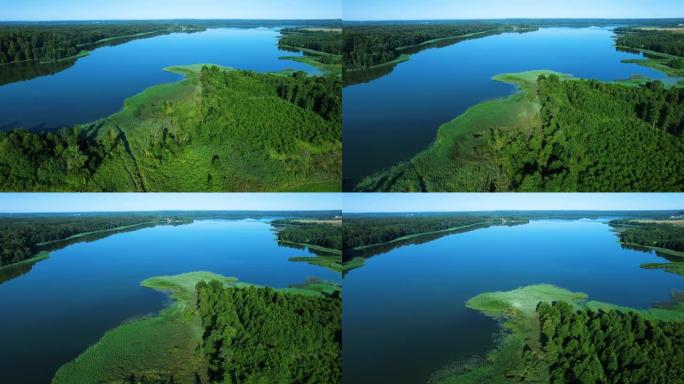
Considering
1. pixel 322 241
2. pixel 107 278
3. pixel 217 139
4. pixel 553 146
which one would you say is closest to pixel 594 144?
pixel 553 146

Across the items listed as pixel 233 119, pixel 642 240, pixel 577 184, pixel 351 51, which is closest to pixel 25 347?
pixel 233 119

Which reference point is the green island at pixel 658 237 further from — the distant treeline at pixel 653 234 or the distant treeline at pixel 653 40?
the distant treeline at pixel 653 40

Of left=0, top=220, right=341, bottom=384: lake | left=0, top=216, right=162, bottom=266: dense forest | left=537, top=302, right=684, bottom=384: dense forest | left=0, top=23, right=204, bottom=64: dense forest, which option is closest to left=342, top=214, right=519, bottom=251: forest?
left=0, top=220, right=341, bottom=384: lake

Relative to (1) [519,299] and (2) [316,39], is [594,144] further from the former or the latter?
(2) [316,39]

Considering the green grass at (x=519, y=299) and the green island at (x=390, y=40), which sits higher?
the green island at (x=390, y=40)

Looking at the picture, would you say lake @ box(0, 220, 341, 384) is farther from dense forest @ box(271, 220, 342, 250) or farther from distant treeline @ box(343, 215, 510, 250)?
distant treeline @ box(343, 215, 510, 250)

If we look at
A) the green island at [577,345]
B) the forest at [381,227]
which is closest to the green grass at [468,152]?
the forest at [381,227]

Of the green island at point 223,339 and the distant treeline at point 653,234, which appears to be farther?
the distant treeline at point 653,234
